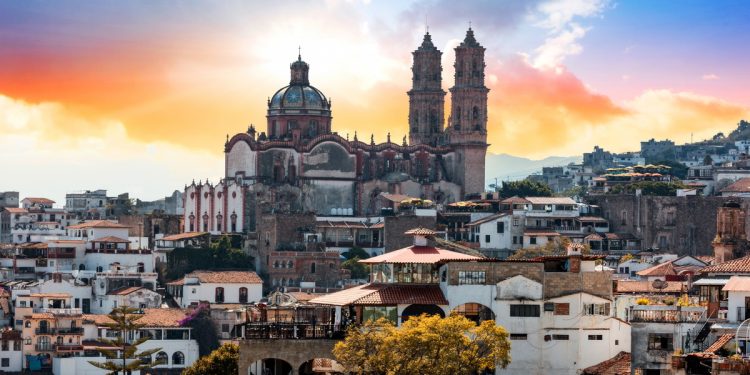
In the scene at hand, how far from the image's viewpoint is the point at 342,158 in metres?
160

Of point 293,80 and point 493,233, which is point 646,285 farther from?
point 293,80

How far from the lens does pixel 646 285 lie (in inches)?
4085

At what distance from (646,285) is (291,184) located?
57.3 meters

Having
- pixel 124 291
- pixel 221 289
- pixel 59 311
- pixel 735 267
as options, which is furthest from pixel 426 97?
pixel 735 267

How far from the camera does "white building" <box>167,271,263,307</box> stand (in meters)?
131

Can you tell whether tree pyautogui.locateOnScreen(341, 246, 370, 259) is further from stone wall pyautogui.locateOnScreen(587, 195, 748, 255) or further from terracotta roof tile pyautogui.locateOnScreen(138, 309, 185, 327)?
terracotta roof tile pyautogui.locateOnScreen(138, 309, 185, 327)

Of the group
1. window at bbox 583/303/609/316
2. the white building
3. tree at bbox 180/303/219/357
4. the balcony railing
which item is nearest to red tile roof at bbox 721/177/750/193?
the white building

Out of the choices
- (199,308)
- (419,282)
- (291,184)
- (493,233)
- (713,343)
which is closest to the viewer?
(713,343)

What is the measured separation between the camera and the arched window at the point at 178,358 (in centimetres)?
12075

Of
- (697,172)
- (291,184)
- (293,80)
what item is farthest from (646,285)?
(697,172)

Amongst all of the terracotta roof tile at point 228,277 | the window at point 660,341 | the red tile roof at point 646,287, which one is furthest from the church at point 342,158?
the window at point 660,341

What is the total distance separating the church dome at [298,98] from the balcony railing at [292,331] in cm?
9448

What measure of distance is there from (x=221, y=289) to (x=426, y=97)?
46.8 metres

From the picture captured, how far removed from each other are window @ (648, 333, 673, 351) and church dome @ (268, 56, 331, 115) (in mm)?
99020
